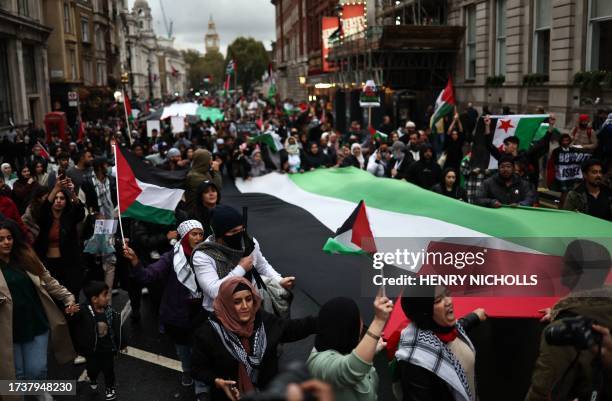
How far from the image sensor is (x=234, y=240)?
4895 mm

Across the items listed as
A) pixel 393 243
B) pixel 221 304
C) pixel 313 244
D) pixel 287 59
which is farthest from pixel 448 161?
pixel 287 59

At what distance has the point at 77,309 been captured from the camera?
17.9 feet

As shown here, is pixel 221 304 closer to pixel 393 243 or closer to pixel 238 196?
pixel 393 243

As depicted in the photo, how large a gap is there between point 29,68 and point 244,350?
39.1 m

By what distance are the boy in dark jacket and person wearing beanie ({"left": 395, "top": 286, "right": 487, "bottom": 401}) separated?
304 cm

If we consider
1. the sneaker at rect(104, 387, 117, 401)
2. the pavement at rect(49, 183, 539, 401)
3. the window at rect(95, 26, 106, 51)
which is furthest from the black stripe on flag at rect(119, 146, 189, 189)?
the window at rect(95, 26, 106, 51)

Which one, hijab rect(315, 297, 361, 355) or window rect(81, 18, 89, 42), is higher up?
window rect(81, 18, 89, 42)

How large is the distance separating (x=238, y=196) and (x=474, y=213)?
14.8 ft

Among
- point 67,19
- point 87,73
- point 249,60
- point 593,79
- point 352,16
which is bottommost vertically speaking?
point 593,79

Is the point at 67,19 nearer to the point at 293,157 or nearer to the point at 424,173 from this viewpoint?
the point at 293,157

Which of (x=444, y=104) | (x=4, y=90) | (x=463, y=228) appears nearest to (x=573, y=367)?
(x=463, y=228)

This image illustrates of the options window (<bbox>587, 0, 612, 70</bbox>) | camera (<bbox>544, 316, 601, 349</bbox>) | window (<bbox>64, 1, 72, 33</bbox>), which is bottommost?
camera (<bbox>544, 316, 601, 349</bbox>)

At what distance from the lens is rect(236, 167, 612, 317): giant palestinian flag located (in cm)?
451

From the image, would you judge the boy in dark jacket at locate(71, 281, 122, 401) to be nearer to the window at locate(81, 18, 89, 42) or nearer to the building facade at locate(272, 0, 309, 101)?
the window at locate(81, 18, 89, 42)
